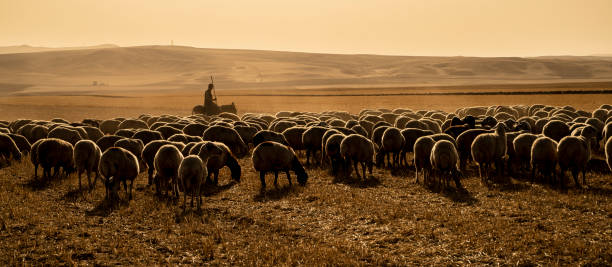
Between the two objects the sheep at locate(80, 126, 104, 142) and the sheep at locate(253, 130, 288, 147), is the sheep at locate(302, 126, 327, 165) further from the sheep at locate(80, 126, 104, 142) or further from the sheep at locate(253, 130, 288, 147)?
the sheep at locate(80, 126, 104, 142)

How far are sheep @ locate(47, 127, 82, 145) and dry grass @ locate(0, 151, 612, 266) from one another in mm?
4564

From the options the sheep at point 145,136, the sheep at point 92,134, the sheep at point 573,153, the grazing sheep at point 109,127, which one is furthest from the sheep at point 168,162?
the grazing sheep at point 109,127

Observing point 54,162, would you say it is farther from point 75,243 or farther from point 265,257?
point 265,257

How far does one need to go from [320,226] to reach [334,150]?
5.77 m

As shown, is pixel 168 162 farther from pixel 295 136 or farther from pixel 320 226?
pixel 295 136

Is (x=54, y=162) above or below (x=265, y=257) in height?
above

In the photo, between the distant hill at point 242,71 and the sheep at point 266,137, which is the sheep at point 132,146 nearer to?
the sheep at point 266,137

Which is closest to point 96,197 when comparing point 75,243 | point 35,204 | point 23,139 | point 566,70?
point 35,204

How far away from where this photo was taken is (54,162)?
1409 cm

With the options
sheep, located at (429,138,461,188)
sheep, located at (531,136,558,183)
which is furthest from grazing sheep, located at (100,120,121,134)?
sheep, located at (531,136,558,183)

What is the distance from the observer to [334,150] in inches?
621

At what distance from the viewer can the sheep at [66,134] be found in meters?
17.9

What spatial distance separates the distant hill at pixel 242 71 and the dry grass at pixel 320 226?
12036 centimetres

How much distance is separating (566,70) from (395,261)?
17967 cm
